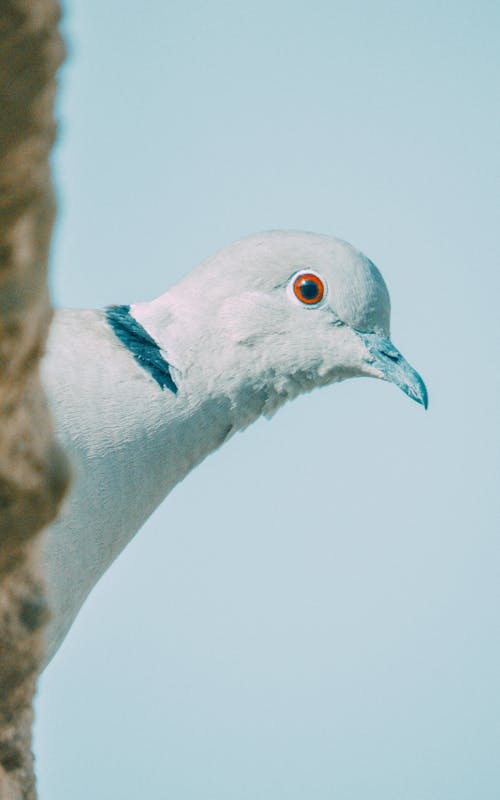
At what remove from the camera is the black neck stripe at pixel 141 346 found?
285 cm

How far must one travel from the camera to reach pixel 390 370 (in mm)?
3654

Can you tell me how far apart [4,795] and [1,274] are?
43 cm

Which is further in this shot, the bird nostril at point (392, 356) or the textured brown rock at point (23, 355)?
the bird nostril at point (392, 356)

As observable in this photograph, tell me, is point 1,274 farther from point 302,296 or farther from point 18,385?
point 302,296

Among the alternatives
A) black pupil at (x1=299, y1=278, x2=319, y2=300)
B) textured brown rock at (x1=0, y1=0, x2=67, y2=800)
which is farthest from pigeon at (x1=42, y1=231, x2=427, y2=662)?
textured brown rock at (x1=0, y1=0, x2=67, y2=800)

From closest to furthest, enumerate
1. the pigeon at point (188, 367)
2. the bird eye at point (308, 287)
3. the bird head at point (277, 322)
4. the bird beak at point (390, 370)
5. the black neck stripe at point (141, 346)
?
the pigeon at point (188, 367) → the black neck stripe at point (141, 346) → the bird head at point (277, 322) → the bird eye at point (308, 287) → the bird beak at point (390, 370)

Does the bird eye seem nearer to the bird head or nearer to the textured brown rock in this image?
the bird head

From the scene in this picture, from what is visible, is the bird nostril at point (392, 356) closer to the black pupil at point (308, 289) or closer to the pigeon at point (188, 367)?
the pigeon at point (188, 367)

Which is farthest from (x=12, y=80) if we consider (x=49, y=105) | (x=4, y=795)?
(x=4, y=795)

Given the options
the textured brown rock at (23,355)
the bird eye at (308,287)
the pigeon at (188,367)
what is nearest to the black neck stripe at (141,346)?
the pigeon at (188,367)

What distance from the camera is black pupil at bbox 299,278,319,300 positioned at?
353cm

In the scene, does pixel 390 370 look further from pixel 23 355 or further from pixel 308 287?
pixel 23 355

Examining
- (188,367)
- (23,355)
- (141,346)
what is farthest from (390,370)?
(23,355)

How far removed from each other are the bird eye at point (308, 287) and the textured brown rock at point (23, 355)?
275 centimetres
